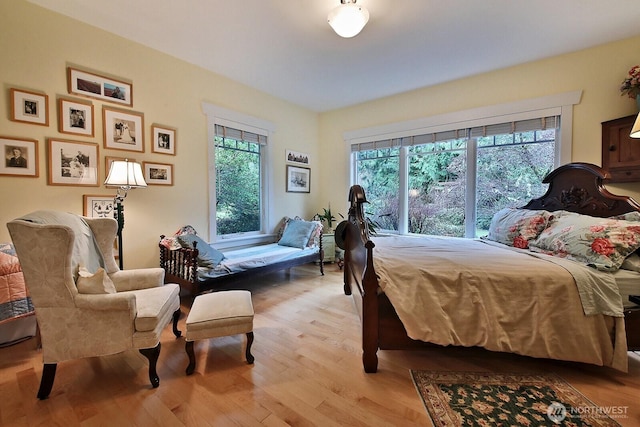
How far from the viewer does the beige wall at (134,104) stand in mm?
2246

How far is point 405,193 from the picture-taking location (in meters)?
4.40

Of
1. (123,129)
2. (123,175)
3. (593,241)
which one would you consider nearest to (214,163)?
(123,129)

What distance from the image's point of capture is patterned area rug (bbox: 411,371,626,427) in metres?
1.43

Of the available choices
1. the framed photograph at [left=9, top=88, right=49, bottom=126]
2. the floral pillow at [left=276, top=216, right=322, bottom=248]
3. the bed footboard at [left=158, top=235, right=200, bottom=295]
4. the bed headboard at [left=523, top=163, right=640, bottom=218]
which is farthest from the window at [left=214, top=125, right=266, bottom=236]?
the bed headboard at [left=523, top=163, right=640, bottom=218]

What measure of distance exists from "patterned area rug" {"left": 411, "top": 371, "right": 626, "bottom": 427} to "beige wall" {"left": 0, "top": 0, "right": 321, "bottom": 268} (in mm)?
3063

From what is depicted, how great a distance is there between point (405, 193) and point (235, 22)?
3258 millimetres

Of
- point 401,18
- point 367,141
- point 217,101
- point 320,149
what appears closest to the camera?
point 401,18

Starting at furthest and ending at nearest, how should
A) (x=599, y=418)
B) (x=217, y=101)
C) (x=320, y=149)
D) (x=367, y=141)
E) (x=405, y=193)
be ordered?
(x=320, y=149) < (x=367, y=141) < (x=405, y=193) < (x=217, y=101) < (x=599, y=418)

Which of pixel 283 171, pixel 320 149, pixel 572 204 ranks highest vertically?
pixel 320 149

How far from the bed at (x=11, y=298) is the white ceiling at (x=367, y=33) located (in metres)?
2.18

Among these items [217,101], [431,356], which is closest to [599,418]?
[431,356]

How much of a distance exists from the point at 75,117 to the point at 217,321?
2404mm

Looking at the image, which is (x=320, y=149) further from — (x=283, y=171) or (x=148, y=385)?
(x=148, y=385)

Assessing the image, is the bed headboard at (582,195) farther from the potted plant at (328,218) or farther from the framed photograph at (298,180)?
the framed photograph at (298,180)
